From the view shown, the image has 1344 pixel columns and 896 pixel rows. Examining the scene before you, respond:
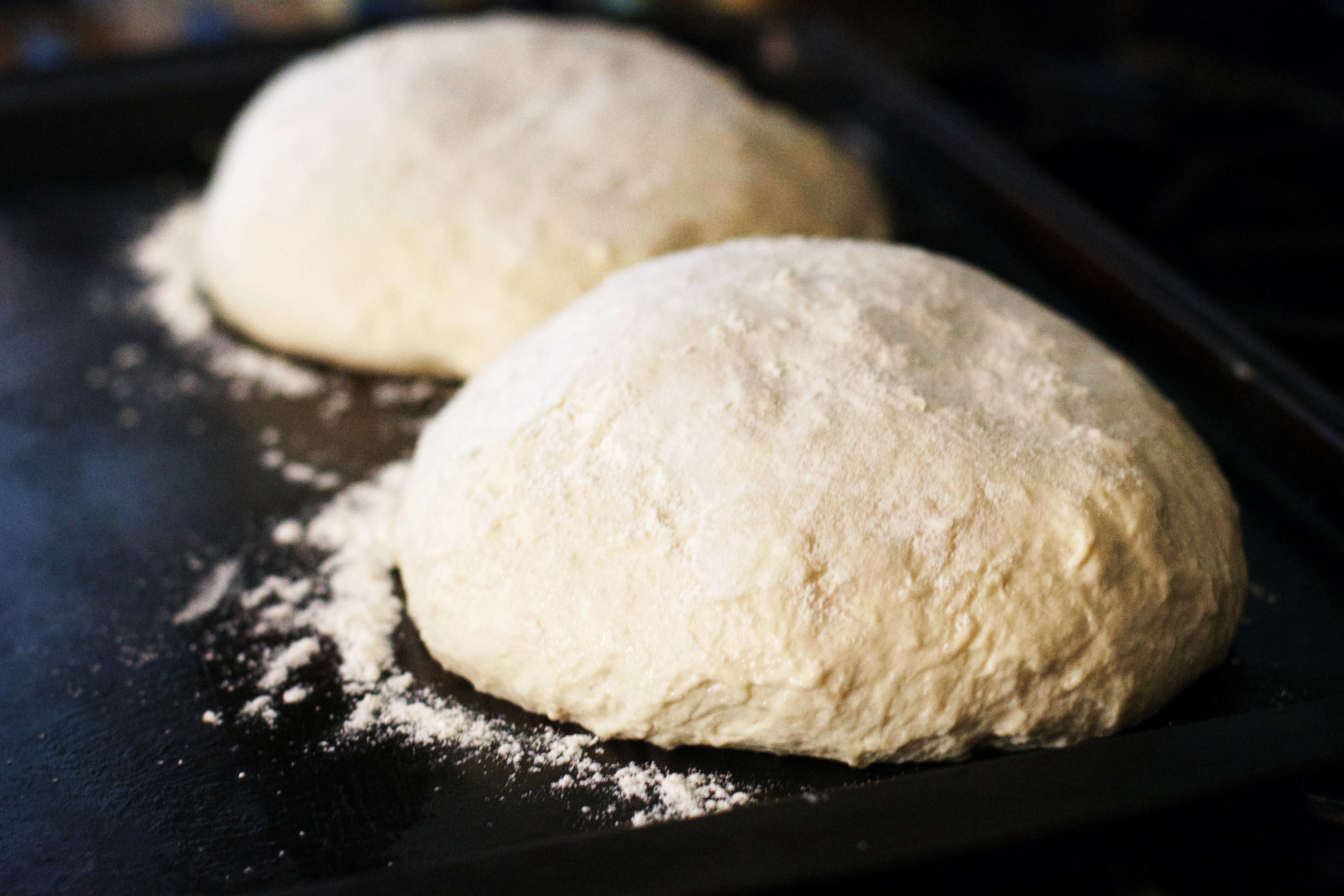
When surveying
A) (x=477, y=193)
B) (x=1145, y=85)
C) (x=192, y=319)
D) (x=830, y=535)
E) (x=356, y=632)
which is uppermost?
(x=1145, y=85)

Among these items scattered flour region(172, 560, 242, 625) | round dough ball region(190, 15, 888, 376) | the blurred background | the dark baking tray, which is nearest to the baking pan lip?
the dark baking tray

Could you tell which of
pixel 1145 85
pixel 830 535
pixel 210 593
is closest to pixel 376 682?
pixel 210 593

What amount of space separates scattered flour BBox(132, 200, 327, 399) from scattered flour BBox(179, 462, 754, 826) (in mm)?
323

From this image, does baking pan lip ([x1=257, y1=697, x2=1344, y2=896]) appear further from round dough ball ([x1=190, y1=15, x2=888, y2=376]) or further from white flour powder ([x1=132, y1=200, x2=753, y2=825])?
round dough ball ([x1=190, y1=15, x2=888, y2=376])

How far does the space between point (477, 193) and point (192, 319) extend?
0.62 m

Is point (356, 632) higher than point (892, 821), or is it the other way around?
point (892, 821)

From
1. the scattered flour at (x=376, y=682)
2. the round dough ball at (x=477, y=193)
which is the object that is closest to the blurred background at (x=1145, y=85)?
the round dough ball at (x=477, y=193)

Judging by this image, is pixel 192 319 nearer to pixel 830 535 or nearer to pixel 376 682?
pixel 376 682

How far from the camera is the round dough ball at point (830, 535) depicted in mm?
910

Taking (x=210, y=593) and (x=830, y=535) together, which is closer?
(x=830, y=535)

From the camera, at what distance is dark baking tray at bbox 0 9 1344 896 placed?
77 cm

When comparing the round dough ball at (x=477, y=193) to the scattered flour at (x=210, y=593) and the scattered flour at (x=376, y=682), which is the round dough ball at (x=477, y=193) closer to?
the scattered flour at (x=376, y=682)

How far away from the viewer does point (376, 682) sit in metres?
1.10

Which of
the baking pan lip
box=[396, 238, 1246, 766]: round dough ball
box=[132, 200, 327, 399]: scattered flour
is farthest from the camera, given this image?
box=[132, 200, 327, 399]: scattered flour
